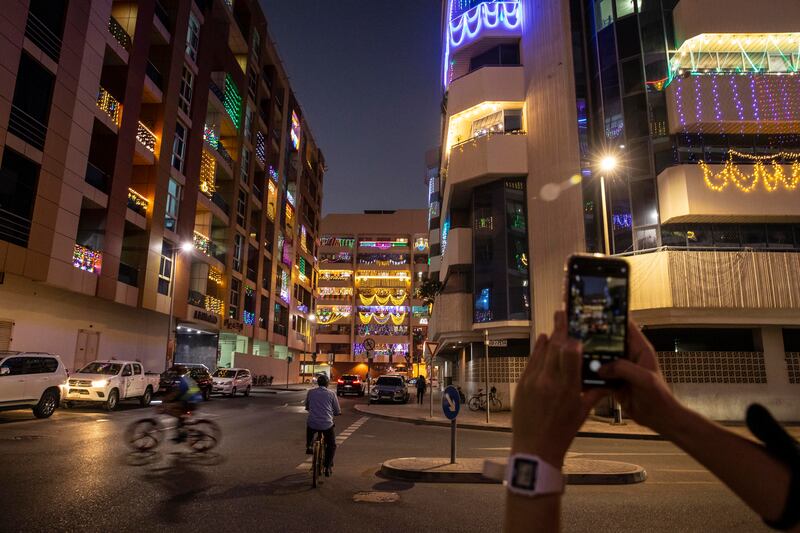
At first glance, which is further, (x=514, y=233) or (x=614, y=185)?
(x=514, y=233)

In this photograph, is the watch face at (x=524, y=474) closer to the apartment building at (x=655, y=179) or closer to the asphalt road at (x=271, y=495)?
the asphalt road at (x=271, y=495)

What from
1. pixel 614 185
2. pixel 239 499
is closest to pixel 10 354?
pixel 239 499

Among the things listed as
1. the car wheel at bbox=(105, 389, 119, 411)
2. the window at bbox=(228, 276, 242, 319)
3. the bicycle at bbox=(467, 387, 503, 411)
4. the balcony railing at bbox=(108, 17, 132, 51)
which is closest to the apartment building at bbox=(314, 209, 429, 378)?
the window at bbox=(228, 276, 242, 319)

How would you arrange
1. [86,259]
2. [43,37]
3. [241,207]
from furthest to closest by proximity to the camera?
[241,207] → [86,259] → [43,37]

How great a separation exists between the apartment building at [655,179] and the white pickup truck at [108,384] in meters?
15.3

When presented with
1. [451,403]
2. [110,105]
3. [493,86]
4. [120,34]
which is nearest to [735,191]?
[493,86]

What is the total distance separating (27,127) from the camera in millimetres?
21797

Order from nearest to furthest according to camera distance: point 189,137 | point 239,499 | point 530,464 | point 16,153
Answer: point 530,464
point 239,499
point 16,153
point 189,137

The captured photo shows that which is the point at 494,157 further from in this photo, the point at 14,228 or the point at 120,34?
the point at 14,228

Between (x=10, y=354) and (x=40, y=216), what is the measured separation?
799 centimetres

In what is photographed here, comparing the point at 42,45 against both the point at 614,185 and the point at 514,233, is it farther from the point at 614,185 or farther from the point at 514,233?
the point at 614,185

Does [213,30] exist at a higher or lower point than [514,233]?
higher

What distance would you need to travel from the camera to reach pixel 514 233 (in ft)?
90.9

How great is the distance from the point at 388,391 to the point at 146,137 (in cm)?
2072
